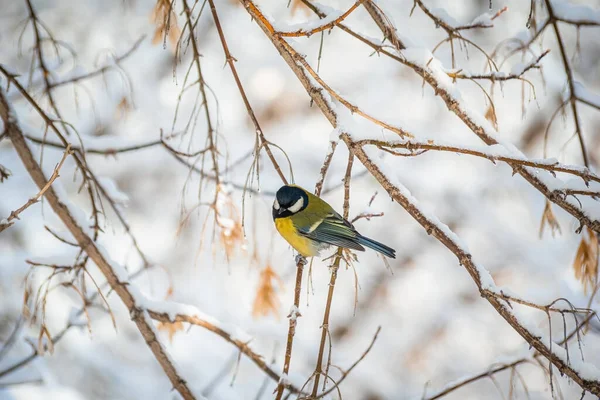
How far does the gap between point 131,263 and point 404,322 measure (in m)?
3.01

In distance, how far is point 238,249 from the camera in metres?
2.06

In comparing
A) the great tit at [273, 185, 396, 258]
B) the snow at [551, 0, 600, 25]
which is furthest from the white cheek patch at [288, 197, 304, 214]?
the snow at [551, 0, 600, 25]

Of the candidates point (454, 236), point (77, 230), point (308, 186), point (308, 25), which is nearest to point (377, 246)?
point (454, 236)

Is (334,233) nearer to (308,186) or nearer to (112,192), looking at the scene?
(112,192)

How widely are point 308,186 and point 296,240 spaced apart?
1.85 meters

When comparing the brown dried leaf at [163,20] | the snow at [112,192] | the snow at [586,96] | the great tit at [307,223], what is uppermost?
the snow at [586,96]

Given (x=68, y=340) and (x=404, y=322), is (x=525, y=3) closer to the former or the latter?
(x=404, y=322)

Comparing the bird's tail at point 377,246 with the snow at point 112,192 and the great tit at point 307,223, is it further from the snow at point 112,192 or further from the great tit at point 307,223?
the snow at point 112,192

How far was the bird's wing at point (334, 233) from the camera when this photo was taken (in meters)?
2.18

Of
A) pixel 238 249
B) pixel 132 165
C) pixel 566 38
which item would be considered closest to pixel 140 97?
pixel 132 165

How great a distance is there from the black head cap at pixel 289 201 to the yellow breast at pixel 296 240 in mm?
46

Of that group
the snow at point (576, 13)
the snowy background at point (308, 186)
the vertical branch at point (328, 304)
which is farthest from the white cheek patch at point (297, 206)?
the snowy background at point (308, 186)

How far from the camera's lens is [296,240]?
2.37 metres

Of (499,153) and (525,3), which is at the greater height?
(525,3)
